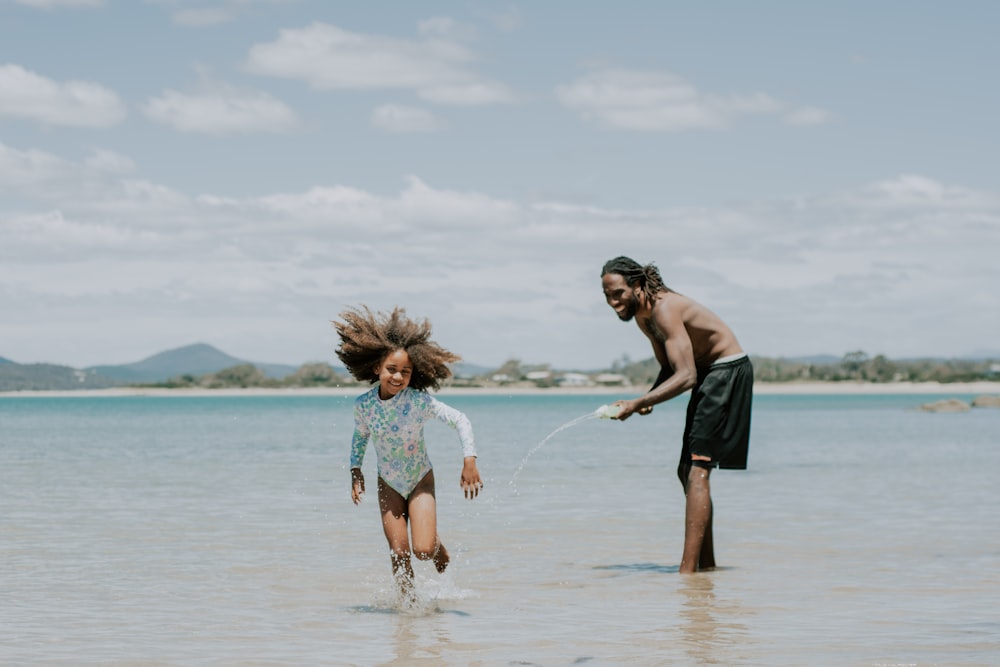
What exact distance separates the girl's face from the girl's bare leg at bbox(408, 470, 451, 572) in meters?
0.52

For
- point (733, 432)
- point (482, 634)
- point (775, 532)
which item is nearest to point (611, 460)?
point (775, 532)

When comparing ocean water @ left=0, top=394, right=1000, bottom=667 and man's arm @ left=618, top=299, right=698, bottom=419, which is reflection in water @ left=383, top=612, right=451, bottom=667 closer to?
ocean water @ left=0, top=394, right=1000, bottom=667

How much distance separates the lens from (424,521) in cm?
721

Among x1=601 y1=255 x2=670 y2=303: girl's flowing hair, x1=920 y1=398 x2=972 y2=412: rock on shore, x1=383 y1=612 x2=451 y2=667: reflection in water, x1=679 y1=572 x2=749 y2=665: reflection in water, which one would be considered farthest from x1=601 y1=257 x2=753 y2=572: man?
x1=920 y1=398 x2=972 y2=412: rock on shore

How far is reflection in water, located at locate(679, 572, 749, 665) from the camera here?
612 cm

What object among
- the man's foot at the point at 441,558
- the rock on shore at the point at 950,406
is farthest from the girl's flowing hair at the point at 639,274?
the rock on shore at the point at 950,406

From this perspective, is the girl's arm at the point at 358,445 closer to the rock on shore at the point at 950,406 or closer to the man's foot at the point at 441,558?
the man's foot at the point at 441,558

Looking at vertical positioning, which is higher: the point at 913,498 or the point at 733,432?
the point at 733,432

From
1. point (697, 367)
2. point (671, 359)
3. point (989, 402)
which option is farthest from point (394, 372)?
point (989, 402)

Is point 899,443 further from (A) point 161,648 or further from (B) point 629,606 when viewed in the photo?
(A) point 161,648

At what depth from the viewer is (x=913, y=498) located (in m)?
14.7

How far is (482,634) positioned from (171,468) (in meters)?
15.7

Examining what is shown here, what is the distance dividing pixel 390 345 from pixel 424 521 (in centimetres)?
100

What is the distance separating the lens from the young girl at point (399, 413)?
7227 mm
